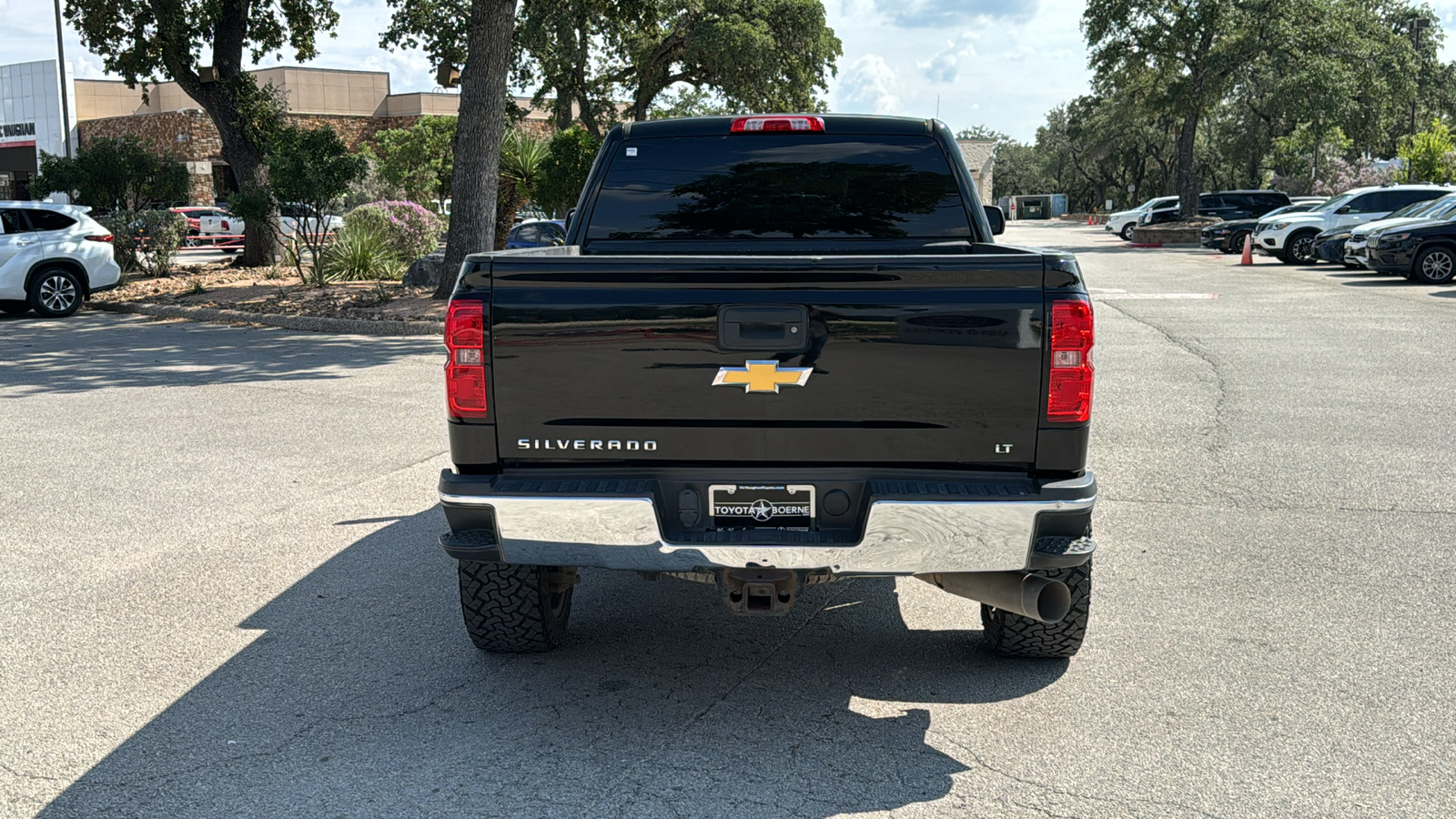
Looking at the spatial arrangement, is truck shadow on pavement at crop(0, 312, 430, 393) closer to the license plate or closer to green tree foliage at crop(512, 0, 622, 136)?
the license plate

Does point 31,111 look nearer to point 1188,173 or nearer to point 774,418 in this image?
point 1188,173

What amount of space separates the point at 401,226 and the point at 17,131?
1440 inches

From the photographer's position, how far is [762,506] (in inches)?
154

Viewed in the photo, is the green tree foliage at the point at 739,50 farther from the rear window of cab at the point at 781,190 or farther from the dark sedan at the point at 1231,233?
the rear window of cab at the point at 781,190

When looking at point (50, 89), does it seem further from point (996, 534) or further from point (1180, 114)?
point (996, 534)

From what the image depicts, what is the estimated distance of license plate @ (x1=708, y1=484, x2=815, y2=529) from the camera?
3.88m

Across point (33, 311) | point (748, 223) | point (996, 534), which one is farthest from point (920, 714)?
point (33, 311)

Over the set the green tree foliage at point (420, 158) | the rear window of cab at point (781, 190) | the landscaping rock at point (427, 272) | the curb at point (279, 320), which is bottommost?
the curb at point (279, 320)

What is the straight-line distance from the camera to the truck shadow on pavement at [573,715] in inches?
143

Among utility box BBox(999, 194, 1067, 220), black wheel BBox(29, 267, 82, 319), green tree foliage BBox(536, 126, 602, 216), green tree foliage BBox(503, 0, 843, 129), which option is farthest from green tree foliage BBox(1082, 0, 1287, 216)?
utility box BBox(999, 194, 1067, 220)

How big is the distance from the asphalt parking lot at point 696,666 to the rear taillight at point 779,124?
6.64ft

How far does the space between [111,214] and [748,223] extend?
21248 mm

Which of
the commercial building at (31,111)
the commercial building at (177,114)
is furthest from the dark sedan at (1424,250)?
the commercial building at (31,111)

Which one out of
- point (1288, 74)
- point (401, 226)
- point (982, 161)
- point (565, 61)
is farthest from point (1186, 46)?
point (982, 161)
